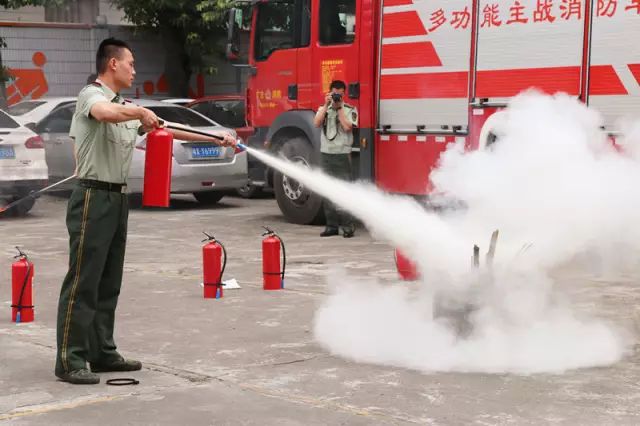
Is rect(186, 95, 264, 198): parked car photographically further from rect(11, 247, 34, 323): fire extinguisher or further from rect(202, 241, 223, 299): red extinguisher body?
rect(11, 247, 34, 323): fire extinguisher

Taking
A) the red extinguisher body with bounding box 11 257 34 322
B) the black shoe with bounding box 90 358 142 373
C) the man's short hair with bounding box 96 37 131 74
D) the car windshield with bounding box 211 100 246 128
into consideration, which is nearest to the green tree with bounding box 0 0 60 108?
the car windshield with bounding box 211 100 246 128

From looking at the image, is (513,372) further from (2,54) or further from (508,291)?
(2,54)

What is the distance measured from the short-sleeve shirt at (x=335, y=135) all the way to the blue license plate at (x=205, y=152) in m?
3.63

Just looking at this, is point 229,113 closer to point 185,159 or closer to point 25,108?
point 185,159

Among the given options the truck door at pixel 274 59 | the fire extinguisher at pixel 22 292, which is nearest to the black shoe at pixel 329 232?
the truck door at pixel 274 59

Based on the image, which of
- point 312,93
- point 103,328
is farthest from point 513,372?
point 312,93

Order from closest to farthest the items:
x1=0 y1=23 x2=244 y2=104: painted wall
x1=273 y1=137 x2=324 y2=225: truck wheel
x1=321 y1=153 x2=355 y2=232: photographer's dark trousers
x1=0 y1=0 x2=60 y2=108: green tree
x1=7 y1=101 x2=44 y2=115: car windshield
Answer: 1. x1=321 y1=153 x2=355 y2=232: photographer's dark trousers
2. x1=273 y1=137 x2=324 y2=225: truck wheel
3. x1=7 y1=101 x2=44 y2=115: car windshield
4. x1=0 y1=0 x2=60 y2=108: green tree
5. x1=0 y1=23 x2=244 y2=104: painted wall

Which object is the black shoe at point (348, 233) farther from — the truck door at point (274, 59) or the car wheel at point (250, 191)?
the car wheel at point (250, 191)

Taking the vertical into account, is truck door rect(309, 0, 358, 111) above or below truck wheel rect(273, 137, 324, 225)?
above

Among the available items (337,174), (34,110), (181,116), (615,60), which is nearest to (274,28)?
(337,174)

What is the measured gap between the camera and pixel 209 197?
61.0 feet

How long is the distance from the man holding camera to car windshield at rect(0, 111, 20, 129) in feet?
16.8

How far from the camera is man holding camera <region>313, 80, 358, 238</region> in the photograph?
13.8m

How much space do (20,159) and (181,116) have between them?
3070mm
